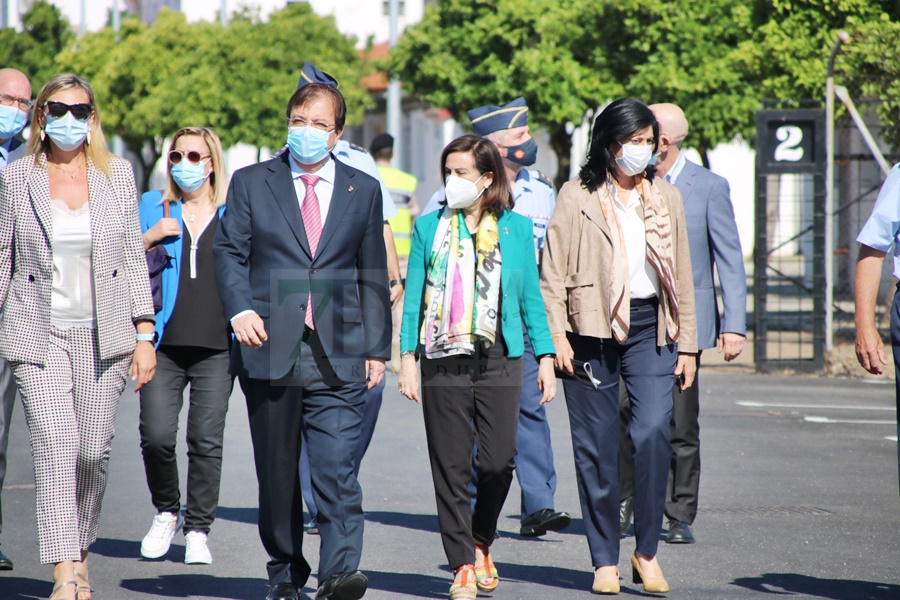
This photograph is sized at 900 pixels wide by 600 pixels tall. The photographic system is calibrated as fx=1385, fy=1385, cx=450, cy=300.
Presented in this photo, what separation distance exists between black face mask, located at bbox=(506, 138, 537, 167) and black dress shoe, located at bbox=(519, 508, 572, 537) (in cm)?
186

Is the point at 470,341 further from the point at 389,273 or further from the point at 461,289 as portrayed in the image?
the point at 389,273

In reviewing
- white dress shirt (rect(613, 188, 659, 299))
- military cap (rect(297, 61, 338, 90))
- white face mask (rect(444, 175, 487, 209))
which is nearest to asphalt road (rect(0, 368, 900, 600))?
white dress shirt (rect(613, 188, 659, 299))

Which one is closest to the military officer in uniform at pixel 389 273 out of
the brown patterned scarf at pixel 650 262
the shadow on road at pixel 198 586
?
the shadow on road at pixel 198 586

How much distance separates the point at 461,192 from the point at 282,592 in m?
1.77

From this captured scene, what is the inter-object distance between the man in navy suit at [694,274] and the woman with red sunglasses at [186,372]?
85.4 inches

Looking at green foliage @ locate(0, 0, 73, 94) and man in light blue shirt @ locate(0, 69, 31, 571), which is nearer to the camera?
man in light blue shirt @ locate(0, 69, 31, 571)

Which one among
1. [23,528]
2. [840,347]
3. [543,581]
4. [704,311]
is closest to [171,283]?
[23,528]

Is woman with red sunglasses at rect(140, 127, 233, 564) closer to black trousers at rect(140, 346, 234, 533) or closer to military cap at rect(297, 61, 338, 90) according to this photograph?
black trousers at rect(140, 346, 234, 533)

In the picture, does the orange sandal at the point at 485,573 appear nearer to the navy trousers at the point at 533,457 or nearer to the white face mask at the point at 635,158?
the navy trousers at the point at 533,457

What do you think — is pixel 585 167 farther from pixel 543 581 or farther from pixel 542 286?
pixel 543 581

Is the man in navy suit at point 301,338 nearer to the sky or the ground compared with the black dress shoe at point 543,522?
nearer to the sky

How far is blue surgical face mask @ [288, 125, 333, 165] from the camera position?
17.8 feet

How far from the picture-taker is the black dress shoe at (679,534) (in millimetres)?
7031

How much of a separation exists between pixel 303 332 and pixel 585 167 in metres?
1.58
